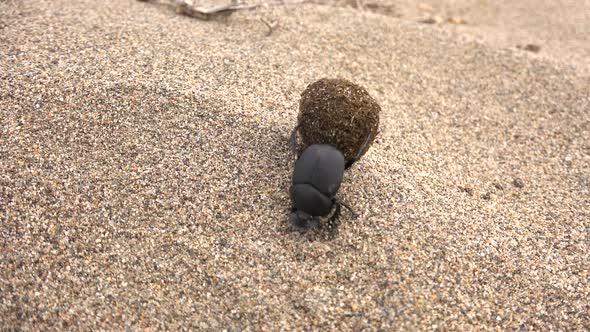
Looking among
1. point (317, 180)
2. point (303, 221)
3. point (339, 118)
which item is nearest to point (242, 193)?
point (303, 221)

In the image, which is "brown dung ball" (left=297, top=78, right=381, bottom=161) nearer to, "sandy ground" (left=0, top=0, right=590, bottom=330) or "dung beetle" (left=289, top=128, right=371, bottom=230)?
"dung beetle" (left=289, top=128, right=371, bottom=230)

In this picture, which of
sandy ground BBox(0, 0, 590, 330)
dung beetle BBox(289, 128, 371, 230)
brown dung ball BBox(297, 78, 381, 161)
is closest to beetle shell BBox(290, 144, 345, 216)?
dung beetle BBox(289, 128, 371, 230)

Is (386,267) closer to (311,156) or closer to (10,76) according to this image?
(311,156)

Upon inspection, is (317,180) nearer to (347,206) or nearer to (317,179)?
(317,179)

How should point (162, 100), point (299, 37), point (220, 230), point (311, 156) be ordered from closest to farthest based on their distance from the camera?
point (311, 156), point (220, 230), point (162, 100), point (299, 37)

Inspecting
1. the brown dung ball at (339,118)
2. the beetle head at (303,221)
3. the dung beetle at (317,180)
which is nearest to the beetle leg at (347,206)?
the dung beetle at (317,180)

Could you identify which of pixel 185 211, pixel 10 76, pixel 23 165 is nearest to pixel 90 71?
pixel 10 76
